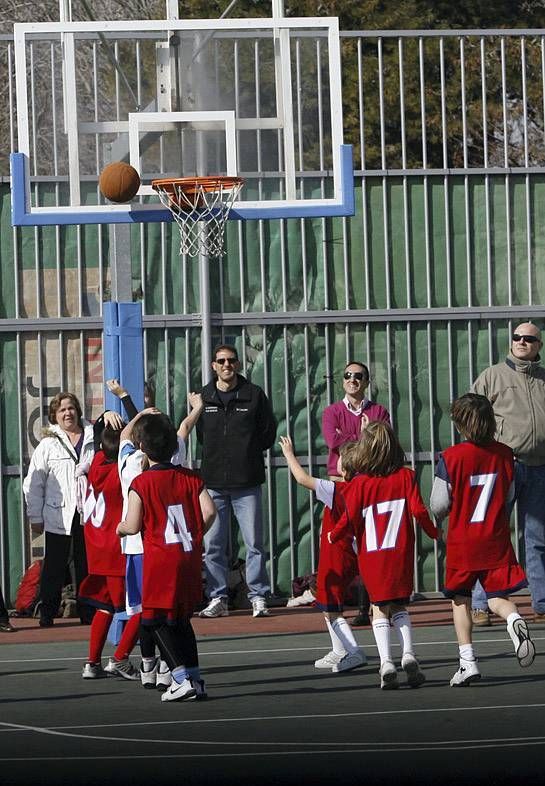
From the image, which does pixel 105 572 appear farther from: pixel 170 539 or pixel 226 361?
pixel 226 361

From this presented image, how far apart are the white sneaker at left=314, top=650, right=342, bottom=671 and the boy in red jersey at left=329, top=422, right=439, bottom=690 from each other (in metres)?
0.77

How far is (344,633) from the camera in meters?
10.5

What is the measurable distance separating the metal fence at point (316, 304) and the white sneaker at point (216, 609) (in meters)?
1.15

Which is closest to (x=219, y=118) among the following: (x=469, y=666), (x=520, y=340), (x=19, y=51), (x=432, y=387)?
(x=19, y=51)

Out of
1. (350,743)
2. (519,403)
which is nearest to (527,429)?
(519,403)

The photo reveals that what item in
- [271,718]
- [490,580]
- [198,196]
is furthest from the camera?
[198,196]

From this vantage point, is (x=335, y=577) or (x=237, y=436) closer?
(x=335, y=577)

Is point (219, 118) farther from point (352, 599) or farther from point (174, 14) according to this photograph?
point (352, 599)

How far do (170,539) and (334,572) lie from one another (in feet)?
4.66

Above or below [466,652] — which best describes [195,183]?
above

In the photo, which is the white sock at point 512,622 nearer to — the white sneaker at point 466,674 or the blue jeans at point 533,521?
the white sneaker at point 466,674

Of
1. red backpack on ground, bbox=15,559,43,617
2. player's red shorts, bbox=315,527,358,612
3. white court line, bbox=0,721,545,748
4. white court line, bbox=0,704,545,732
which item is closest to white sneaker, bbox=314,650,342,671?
player's red shorts, bbox=315,527,358,612

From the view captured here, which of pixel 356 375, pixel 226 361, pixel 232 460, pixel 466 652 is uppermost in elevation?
pixel 226 361

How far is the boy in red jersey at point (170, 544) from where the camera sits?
9453 mm
